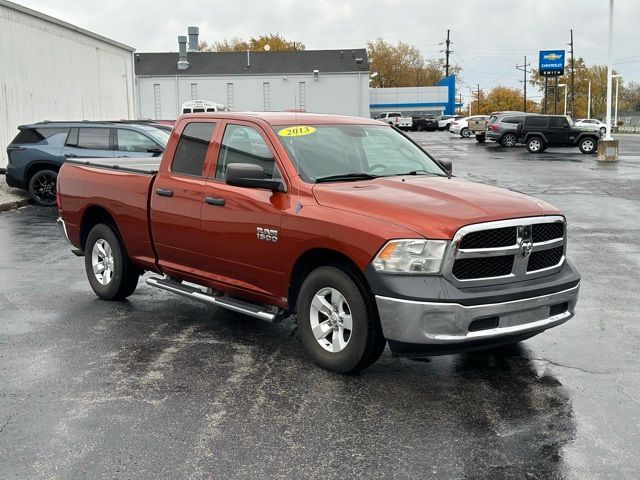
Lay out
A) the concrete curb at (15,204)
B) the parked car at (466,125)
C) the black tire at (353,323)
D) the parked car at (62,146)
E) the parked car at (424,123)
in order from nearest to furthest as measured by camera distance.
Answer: the black tire at (353,323) → the parked car at (62,146) → the concrete curb at (15,204) → the parked car at (466,125) → the parked car at (424,123)

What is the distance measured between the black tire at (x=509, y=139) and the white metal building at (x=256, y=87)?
2068cm

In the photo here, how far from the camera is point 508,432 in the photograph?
14.4 feet

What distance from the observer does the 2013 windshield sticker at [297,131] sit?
Result: 239 inches

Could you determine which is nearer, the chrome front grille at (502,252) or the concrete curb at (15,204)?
the chrome front grille at (502,252)

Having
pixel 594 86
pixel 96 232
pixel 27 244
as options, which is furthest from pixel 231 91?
pixel 594 86

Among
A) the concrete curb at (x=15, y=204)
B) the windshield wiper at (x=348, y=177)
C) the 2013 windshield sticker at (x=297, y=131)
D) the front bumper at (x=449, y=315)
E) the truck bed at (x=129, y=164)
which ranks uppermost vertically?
the 2013 windshield sticker at (x=297, y=131)

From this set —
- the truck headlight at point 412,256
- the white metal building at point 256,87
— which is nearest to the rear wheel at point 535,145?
the white metal building at point 256,87

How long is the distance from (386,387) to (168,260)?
267cm

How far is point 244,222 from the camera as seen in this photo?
594 cm

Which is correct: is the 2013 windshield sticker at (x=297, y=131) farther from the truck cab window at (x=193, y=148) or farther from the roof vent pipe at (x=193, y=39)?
the roof vent pipe at (x=193, y=39)

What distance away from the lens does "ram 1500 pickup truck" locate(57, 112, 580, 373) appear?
484 cm

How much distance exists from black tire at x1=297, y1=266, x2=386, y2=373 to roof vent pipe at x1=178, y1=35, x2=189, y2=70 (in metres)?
58.0

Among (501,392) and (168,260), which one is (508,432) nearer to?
(501,392)

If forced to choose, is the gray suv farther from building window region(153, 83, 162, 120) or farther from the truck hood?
the truck hood
